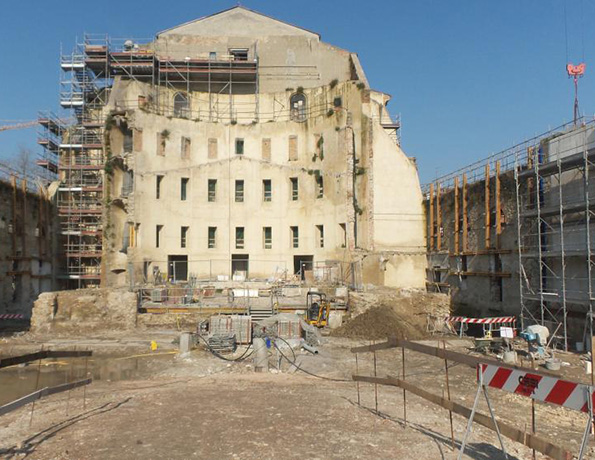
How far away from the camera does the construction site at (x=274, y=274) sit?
9172 mm

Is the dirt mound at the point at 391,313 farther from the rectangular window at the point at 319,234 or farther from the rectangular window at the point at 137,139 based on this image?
the rectangular window at the point at 137,139

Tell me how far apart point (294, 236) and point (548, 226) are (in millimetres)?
19502

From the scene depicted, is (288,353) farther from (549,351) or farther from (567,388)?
(567,388)

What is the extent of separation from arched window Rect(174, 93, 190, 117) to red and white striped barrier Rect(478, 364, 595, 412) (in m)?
37.3

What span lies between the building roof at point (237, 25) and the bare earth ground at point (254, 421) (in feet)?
117

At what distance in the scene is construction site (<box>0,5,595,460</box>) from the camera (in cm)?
917

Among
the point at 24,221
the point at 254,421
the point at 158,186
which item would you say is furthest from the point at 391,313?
the point at 24,221

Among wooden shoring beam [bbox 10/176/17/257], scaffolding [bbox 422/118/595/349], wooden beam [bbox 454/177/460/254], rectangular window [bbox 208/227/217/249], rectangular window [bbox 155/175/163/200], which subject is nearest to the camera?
scaffolding [bbox 422/118/595/349]

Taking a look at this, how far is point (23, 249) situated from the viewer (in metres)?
32.9

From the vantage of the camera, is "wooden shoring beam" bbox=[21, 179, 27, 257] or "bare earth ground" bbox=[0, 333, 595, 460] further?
"wooden shoring beam" bbox=[21, 179, 27, 257]

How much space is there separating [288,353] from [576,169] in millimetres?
15551

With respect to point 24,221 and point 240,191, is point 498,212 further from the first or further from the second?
point 24,221

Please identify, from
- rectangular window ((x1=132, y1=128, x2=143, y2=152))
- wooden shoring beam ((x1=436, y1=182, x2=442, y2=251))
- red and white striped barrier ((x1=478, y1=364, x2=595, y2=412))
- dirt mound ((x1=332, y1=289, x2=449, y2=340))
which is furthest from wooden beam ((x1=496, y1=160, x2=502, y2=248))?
rectangular window ((x1=132, y1=128, x2=143, y2=152))

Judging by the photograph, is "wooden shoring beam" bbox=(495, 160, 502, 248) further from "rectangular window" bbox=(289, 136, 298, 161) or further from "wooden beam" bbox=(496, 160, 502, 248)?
"rectangular window" bbox=(289, 136, 298, 161)
